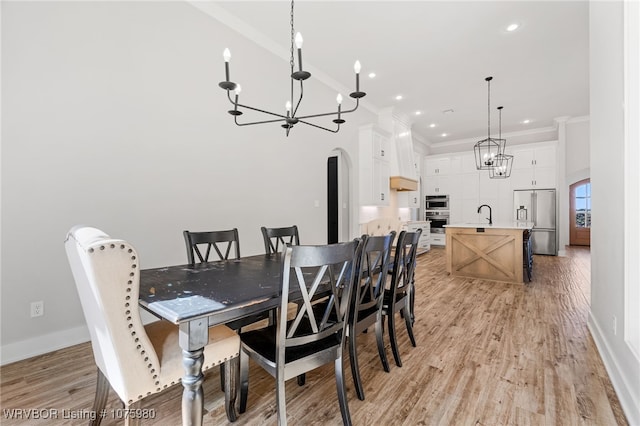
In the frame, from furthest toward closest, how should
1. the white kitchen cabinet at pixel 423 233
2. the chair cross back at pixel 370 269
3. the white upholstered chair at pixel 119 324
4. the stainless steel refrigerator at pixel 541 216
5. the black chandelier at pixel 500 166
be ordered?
1. the white kitchen cabinet at pixel 423 233
2. the stainless steel refrigerator at pixel 541 216
3. the black chandelier at pixel 500 166
4. the chair cross back at pixel 370 269
5. the white upholstered chair at pixel 119 324

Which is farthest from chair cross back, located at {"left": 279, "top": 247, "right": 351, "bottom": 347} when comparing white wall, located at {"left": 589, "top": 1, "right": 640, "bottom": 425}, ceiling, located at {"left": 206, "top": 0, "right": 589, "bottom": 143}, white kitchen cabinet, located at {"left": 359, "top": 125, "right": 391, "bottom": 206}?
white kitchen cabinet, located at {"left": 359, "top": 125, "right": 391, "bottom": 206}

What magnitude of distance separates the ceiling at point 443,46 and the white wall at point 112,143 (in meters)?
0.83

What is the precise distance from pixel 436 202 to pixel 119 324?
8440mm

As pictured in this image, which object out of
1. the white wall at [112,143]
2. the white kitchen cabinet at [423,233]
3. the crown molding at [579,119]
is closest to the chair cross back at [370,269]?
the white wall at [112,143]

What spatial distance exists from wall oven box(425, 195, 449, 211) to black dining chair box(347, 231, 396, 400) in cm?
693

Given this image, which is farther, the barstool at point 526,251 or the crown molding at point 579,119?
the crown molding at point 579,119

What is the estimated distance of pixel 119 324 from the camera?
1090 mm

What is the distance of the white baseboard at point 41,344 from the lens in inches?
82.4

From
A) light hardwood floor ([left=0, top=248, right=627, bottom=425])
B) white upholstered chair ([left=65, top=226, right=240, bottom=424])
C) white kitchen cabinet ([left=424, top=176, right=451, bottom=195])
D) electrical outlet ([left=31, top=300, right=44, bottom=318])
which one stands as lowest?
light hardwood floor ([left=0, top=248, right=627, bottom=425])

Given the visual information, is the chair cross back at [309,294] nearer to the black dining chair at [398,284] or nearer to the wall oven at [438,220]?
the black dining chair at [398,284]

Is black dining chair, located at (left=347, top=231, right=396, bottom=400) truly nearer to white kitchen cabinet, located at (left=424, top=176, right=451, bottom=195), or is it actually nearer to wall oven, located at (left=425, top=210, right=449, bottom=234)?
wall oven, located at (left=425, top=210, right=449, bottom=234)

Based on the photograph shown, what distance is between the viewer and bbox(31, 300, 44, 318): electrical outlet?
220 centimetres

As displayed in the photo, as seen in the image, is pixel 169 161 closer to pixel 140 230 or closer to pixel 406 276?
pixel 140 230

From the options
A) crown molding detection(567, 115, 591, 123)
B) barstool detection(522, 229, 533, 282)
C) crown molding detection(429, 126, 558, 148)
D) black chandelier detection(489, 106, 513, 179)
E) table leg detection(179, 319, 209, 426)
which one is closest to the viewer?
table leg detection(179, 319, 209, 426)
